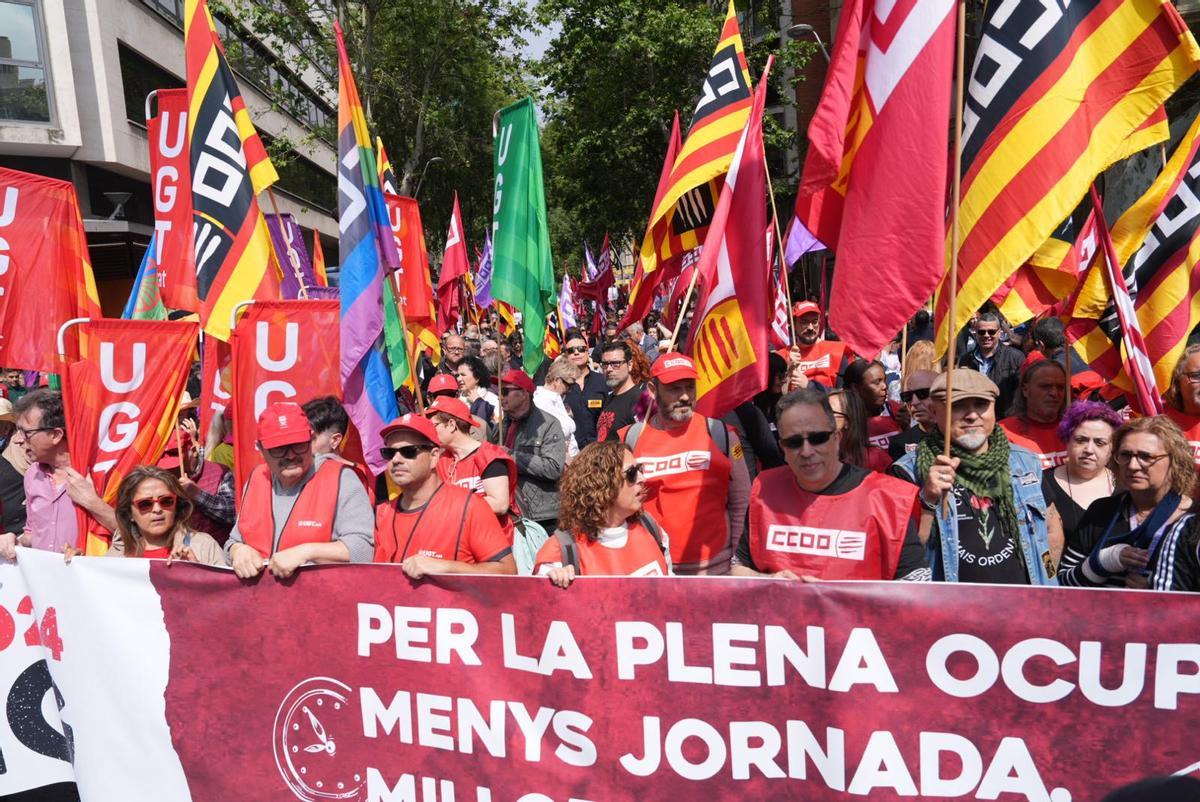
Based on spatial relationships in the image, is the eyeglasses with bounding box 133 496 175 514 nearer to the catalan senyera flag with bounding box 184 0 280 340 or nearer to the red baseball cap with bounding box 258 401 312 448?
the red baseball cap with bounding box 258 401 312 448

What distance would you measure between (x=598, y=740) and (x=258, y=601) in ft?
4.55

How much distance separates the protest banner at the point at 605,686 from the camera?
8.16 ft

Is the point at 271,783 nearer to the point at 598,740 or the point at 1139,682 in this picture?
the point at 598,740

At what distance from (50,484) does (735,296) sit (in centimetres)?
354

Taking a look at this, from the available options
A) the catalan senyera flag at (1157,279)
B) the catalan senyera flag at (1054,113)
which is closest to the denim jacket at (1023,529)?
the catalan senyera flag at (1054,113)

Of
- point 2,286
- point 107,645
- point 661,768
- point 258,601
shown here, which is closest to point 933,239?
point 661,768

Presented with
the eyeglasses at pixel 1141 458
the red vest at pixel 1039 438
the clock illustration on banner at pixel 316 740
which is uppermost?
the eyeglasses at pixel 1141 458

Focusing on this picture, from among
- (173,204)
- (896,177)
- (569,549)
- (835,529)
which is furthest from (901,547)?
(173,204)

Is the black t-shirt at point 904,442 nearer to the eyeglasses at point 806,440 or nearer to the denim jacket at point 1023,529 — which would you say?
the denim jacket at point 1023,529

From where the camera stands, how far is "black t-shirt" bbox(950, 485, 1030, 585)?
10.6ft

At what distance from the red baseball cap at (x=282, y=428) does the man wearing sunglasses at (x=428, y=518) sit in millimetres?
424

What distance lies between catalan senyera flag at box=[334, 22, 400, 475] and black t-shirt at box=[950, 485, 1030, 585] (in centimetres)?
300

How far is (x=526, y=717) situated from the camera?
3.00 meters

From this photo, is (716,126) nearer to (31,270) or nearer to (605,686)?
(605,686)
